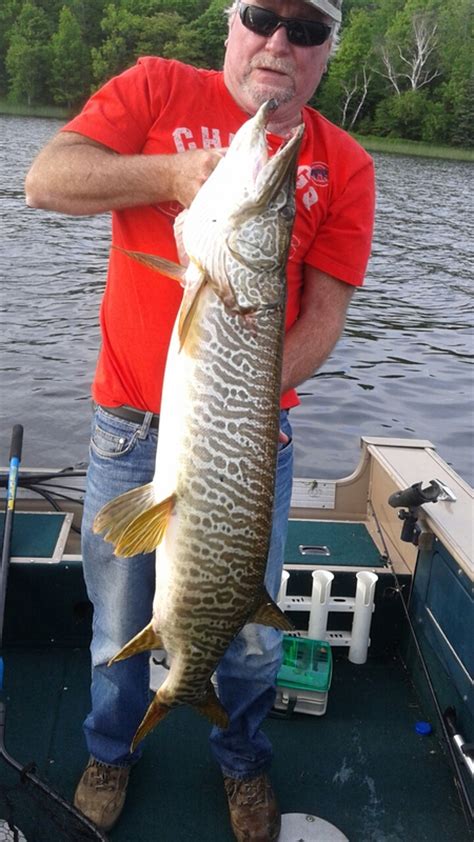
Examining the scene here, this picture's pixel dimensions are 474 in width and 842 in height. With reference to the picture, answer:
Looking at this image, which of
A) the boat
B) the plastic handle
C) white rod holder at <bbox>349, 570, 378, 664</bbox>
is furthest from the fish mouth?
white rod holder at <bbox>349, 570, 378, 664</bbox>

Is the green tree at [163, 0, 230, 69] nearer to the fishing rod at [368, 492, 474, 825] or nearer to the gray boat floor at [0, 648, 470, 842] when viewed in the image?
the fishing rod at [368, 492, 474, 825]

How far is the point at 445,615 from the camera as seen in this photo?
3.81 meters

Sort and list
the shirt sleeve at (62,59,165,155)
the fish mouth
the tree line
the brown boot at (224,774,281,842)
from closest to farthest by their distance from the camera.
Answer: the fish mouth
the shirt sleeve at (62,59,165,155)
the brown boot at (224,774,281,842)
the tree line

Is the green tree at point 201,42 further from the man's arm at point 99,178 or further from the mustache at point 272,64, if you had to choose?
the man's arm at point 99,178

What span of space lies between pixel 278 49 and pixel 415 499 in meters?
2.14

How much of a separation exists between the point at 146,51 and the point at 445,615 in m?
62.2

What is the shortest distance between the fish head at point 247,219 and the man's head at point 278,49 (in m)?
0.48

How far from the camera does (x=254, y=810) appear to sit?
3164 mm

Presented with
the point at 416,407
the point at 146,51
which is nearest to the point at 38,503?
the point at 416,407

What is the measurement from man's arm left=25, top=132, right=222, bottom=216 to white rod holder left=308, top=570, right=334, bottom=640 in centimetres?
225

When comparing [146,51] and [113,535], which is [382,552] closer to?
[113,535]

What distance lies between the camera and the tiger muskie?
2.19 metres

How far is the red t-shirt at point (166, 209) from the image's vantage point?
2.60 meters

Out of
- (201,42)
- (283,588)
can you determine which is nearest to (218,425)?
(283,588)
